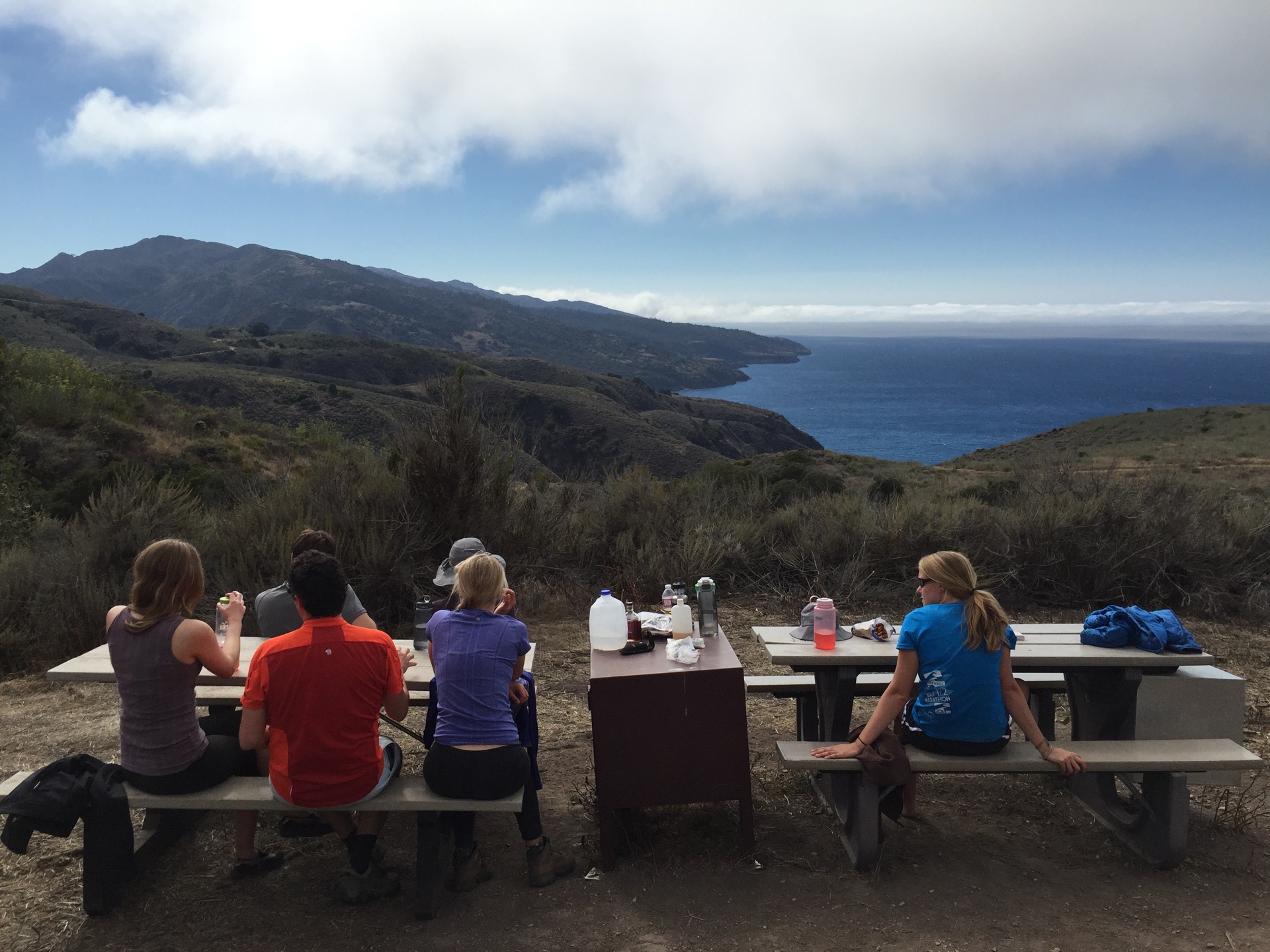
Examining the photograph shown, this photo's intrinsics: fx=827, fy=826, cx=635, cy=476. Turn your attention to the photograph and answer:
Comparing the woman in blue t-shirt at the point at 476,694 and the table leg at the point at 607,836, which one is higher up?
the woman in blue t-shirt at the point at 476,694

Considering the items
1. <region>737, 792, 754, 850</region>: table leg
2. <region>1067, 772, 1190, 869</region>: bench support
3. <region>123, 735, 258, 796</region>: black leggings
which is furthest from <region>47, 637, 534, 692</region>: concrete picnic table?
<region>1067, 772, 1190, 869</region>: bench support

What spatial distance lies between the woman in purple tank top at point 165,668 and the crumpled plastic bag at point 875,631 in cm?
274

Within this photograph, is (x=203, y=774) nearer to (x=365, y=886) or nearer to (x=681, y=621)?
(x=365, y=886)

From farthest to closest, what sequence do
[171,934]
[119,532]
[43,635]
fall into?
[119,532], [43,635], [171,934]

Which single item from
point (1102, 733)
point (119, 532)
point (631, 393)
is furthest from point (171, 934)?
point (631, 393)

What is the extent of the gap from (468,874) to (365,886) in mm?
380

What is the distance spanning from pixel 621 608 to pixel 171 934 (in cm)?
200

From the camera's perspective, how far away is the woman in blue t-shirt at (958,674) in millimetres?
3232

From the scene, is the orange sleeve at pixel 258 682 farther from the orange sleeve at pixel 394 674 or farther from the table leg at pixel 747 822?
the table leg at pixel 747 822

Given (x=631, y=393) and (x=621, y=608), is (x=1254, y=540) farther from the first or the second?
(x=631, y=393)

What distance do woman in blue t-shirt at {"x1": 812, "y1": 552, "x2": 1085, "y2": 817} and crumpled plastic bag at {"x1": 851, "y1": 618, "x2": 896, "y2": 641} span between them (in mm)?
551

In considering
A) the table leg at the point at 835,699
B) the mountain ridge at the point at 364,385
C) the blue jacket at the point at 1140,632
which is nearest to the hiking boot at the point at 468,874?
the table leg at the point at 835,699

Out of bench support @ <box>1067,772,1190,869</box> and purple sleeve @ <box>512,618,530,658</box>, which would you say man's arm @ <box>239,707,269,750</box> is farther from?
bench support @ <box>1067,772,1190,869</box>

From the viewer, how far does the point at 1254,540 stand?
7.95 m
